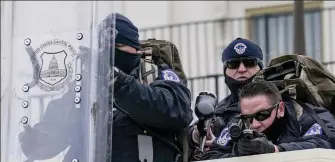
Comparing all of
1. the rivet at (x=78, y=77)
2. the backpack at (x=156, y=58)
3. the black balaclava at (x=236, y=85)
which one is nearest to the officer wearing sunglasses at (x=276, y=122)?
the backpack at (x=156, y=58)

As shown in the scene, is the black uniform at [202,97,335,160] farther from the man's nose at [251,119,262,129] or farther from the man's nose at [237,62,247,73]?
the man's nose at [237,62,247,73]

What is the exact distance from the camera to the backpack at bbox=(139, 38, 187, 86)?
575cm

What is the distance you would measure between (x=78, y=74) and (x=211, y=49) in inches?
334

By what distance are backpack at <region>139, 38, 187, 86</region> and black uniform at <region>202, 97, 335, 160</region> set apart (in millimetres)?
419

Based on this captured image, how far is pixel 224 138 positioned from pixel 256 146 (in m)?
0.58

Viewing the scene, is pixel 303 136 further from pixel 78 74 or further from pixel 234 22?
pixel 234 22

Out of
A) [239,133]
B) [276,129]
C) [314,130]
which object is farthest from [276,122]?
[239,133]

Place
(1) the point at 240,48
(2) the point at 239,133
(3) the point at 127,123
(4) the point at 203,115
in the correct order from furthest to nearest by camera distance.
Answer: (1) the point at 240,48 → (4) the point at 203,115 → (3) the point at 127,123 → (2) the point at 239,133

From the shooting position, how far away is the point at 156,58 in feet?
19.6

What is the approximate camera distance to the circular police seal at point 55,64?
5129mm

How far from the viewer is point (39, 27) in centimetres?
529

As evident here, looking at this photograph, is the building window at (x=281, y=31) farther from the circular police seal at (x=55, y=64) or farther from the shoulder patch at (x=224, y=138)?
the circular police seal at (x=55, y=64)

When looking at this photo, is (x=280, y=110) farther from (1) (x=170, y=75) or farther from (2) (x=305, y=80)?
(1) (x=170, y=75)

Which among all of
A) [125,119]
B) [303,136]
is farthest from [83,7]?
[303,136]
